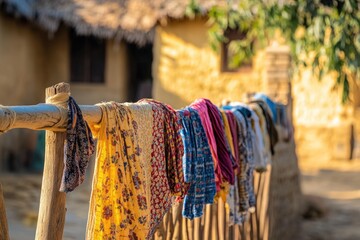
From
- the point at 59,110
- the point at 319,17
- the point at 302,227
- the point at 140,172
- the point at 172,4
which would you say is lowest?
the point at 302,227

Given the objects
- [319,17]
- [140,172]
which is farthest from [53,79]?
[140,172]

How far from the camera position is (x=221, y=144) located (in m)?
4.15

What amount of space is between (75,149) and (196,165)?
3.54ft

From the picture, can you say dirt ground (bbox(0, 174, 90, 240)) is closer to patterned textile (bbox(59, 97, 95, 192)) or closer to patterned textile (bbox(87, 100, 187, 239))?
patterned textile (bbox(87, 100, 187, 239))

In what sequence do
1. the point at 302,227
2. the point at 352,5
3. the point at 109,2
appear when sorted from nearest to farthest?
1. the point at 352,5
2. the point at 302,227
3. the point at 109,2

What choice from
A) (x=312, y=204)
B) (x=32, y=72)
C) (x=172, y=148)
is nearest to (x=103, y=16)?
(x=32, y=72)

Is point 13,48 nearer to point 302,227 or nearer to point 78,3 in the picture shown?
point 78,3

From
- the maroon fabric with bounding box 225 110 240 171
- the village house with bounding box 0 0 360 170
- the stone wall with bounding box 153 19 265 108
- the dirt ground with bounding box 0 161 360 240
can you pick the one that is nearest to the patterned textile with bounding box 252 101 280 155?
the maroon fabric with bounding box 225 110 240 171

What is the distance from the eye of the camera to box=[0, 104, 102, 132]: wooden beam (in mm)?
2656

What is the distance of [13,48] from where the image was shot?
13180mm

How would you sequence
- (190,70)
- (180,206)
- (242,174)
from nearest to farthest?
(180,206) → (242,174) → (190,70)

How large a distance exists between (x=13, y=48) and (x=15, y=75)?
1.78ft

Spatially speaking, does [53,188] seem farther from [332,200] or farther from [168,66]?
[168,66]

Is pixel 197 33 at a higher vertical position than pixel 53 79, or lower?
higher
